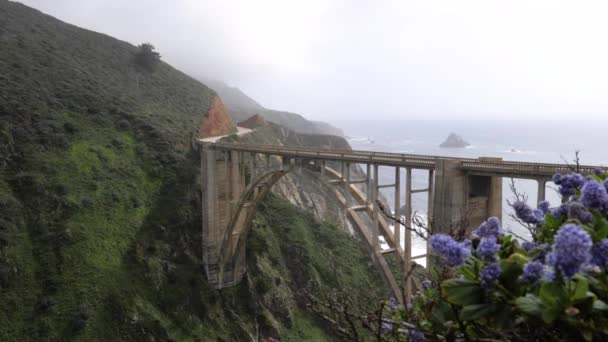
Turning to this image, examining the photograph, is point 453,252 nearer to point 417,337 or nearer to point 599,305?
point 599,305

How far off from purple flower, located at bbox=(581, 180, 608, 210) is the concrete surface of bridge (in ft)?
4.70

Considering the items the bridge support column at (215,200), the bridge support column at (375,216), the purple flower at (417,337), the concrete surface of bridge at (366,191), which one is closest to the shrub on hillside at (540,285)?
the purple flower at (417,337)

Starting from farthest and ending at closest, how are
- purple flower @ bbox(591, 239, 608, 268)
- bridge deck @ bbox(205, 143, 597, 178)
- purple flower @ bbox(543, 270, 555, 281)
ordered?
1. bridge deck @ bbox(205, 143, 597, 178)
2. purple flower @ bbox(591, 239, 608, 268)
3. purple flower @ bbox(543, 270, 555, 281)

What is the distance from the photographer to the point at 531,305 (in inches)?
94.8

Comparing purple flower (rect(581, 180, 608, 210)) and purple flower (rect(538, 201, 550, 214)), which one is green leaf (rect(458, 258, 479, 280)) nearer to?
purple flower (rect(581, 180, 608, 210))

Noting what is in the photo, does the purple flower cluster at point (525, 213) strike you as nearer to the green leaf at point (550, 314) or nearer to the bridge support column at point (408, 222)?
the green leaf at point (550, 314)

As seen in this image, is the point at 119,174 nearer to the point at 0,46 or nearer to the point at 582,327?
the point at 0,46

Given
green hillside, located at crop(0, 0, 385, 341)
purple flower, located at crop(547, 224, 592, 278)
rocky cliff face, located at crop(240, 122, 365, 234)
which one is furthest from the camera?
rocky cliff face, located at crop(240, 122, 365, 234)

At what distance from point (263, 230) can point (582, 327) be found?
103ft

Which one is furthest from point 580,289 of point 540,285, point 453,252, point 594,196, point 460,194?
point 460,194

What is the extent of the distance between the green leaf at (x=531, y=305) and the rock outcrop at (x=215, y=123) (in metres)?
38.6

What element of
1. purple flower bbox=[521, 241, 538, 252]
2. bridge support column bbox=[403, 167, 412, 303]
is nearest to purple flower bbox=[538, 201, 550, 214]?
purple flower bbox=[521, 241, 538, 252]

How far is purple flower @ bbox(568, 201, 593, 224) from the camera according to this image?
277 centimetres

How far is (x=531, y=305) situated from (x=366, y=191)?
1380 cm
